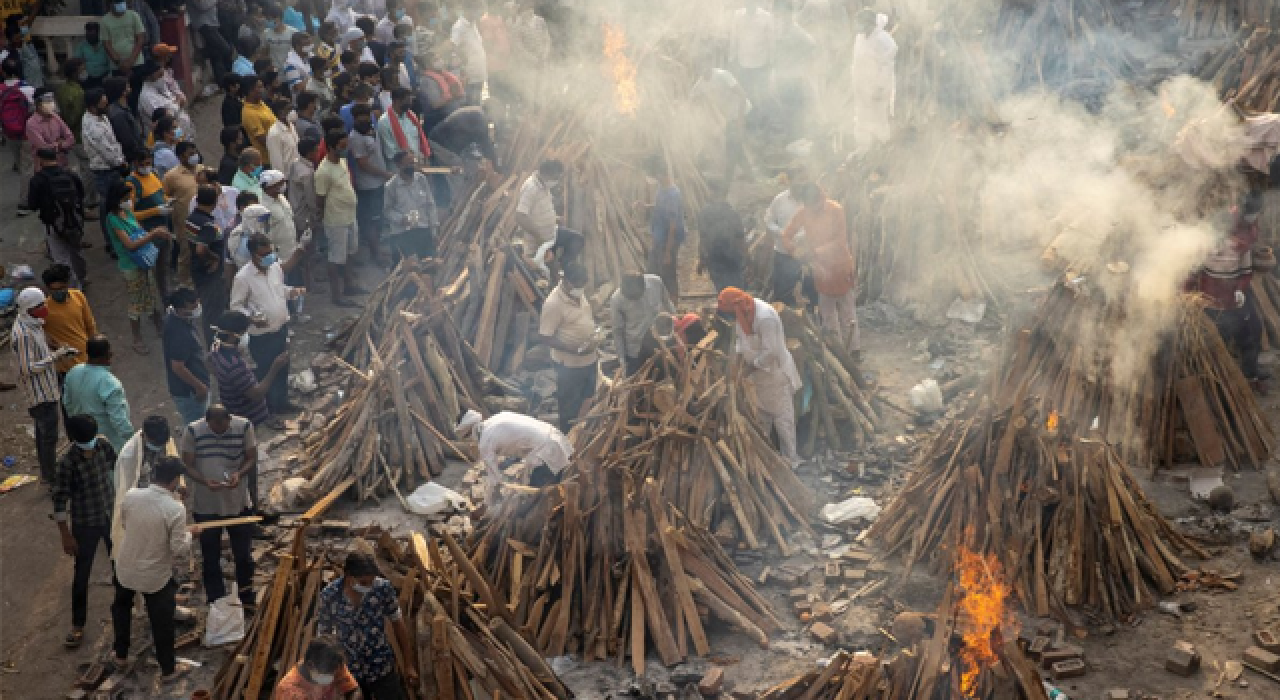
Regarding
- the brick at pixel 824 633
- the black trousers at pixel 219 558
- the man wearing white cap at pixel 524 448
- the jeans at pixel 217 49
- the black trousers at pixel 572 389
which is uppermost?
the jeans at pixel 217 49

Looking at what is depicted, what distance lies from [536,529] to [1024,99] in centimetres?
1159

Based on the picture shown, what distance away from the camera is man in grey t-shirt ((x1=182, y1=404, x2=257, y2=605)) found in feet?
36.7

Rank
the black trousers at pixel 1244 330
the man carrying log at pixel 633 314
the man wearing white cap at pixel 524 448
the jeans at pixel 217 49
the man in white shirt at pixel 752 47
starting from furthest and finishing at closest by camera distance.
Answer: the man in white shirt at pixel 752 47 → the jeans at pixel 217 49 → the black trousers at pixel 1244 330 → the man carrying log at pixel 633 314 → the man wearing white cap at pixel 524 448

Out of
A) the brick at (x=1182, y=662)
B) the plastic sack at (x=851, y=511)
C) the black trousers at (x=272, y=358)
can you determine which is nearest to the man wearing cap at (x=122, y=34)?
the black trousers at (x=272, y=358)

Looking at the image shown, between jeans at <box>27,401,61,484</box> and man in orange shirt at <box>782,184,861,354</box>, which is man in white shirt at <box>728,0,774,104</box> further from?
jeans at <box>27,401,61,484</box>

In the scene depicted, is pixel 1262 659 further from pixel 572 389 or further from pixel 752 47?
pixel 752 47

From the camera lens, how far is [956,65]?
19516 mm

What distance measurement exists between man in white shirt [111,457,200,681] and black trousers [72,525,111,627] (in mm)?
699

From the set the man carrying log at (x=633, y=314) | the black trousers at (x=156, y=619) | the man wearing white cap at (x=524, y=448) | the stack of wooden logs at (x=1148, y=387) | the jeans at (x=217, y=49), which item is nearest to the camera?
the black trousers at (x=156, y=619)

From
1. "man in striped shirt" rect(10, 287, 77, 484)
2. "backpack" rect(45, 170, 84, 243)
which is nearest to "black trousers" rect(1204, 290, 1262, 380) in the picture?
"man in striped shirt" rect(10, 287, 77, 484)

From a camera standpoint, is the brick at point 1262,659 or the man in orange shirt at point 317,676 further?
the brick at point 1262,659

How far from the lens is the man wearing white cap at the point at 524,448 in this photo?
11719 mm

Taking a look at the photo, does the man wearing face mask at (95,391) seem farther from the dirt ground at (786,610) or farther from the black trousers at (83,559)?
the dirt ground at (786,610)

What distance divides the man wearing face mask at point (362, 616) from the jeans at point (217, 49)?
12.9 meters
